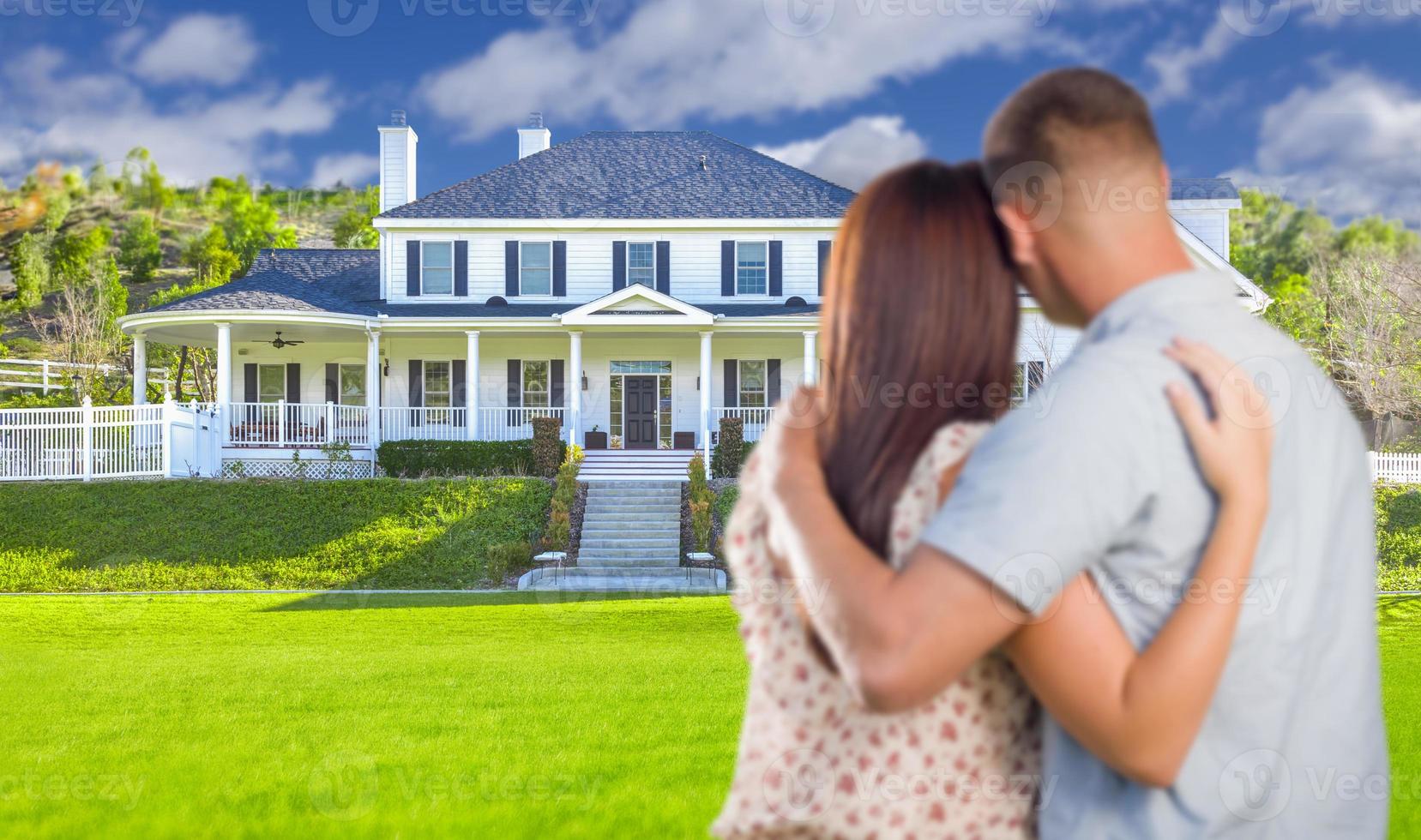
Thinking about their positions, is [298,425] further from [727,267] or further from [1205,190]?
[1205,190]

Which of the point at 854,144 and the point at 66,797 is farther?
the point at 854,144

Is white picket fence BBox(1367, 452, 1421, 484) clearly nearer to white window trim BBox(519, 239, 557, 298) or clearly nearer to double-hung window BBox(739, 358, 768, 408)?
double-hung window BBox(739, 358, 768, 408)

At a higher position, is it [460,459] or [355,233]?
[355,233]

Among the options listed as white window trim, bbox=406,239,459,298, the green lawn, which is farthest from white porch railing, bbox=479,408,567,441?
the green lawn

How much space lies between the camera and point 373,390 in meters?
24.3

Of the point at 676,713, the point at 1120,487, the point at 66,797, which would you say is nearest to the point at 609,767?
the point at 676,713

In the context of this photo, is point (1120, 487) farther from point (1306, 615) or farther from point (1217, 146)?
point (1217, 146)

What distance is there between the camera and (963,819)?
143cm

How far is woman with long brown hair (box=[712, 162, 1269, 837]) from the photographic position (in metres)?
1.38

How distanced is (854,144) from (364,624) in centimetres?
962

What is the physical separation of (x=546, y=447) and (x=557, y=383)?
16.6 feet

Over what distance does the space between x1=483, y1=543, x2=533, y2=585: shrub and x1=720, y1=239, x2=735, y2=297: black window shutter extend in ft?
32.9

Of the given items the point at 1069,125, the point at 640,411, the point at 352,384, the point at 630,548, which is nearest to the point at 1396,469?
the point at 630,548

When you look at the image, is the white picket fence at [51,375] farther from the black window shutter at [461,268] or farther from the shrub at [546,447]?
the shrub at [546,447]
